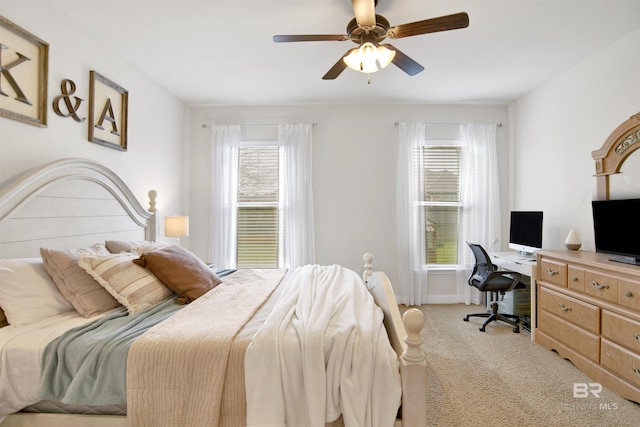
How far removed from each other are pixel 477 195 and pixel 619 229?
1885mm

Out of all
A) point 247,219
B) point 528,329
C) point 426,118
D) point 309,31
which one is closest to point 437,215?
point 426,118

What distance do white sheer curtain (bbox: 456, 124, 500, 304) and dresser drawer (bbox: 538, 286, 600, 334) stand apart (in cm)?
132

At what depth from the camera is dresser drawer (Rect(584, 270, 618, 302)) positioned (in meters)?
2.32

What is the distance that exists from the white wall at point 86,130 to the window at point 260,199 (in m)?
0.84

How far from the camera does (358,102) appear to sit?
14.3 ft

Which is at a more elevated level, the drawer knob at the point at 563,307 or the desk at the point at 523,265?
the desk at the point at 523,265

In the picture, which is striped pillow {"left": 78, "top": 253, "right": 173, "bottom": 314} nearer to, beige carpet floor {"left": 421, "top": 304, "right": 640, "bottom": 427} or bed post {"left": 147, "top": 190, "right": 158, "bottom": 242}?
A: bed post {"left": 147, "top": 190, "right": 158, "bottom": 242}

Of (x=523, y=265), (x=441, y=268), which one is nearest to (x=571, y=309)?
(x=523, y=265)

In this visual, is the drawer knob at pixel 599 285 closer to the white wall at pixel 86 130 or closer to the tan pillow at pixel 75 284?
the tan pillow at pixel 75 284

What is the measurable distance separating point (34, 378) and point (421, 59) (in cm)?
360

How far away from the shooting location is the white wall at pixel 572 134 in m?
2.78

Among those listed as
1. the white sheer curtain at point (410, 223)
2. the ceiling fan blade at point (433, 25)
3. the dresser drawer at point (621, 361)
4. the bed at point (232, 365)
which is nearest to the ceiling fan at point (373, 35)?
the ceiling fan blade at point (433, 25)

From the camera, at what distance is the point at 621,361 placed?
87.8 inches

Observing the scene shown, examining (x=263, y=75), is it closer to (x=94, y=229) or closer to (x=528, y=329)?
(x=94, y=229)
